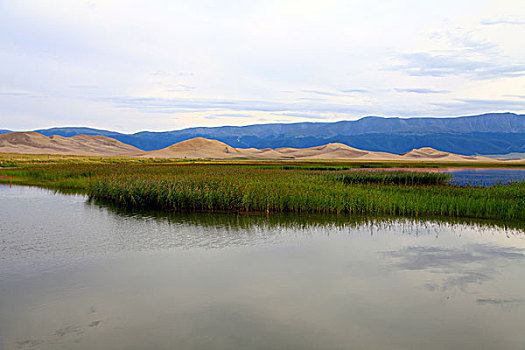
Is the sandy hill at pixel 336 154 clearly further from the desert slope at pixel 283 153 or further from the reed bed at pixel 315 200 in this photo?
the reed bed at pixel 315 200

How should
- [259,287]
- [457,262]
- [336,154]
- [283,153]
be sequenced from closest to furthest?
[259,287], [457,262], [336,154], [283,153]

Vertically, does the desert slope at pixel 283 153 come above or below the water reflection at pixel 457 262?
above

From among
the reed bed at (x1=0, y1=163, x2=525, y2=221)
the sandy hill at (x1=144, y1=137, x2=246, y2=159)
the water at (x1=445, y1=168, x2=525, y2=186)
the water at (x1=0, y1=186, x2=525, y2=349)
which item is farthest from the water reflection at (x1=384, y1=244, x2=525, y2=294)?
the sandy hill at (x1=144, y1=137, x2=246, y2=159)

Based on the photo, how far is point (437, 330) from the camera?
281 inches

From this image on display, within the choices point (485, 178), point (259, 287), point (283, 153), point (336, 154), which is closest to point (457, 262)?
point (259, 287)

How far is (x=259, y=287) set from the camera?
9.09 meters

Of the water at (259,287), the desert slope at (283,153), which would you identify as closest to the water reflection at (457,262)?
the water at (259,287)

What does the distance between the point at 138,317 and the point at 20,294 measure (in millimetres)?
2765

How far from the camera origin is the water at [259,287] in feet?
22.5

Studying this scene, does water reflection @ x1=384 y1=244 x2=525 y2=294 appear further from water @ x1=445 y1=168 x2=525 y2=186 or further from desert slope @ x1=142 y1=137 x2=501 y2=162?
desert slope @ x1=142 y1=137 x2=501 y2=162

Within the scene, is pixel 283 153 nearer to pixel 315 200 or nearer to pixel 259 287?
pixel 315 200

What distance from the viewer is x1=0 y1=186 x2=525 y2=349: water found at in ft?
22.5

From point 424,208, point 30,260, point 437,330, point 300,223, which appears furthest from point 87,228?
point 424,208

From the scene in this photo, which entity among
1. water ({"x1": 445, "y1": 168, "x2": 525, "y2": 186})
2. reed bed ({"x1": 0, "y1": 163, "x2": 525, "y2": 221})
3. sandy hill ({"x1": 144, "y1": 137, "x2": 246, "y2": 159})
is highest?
sandy hill ({"x1": 144, "y1": 137, "x2": 246, "y2": 159})
